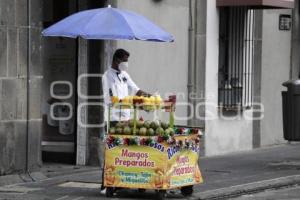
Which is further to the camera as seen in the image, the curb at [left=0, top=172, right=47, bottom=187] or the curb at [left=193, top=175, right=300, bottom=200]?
the curb at [left=0, top=172, right=47, bottom=187]

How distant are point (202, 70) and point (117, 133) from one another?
18.6ft

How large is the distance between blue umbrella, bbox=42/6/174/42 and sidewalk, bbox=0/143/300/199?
2.09m

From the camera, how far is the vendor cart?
31.8 ft

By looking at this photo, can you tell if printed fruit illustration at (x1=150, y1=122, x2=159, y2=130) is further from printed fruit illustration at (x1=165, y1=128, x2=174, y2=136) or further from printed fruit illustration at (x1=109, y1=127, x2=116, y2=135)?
printed fruit illustration at (x1=109, y1=127, x2=116, y2=135)

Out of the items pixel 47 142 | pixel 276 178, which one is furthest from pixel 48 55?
pixel 276 178

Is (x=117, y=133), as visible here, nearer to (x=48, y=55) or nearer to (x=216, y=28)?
(x=48, y=55)

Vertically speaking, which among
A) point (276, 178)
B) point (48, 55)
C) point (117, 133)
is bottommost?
point (276, 178)

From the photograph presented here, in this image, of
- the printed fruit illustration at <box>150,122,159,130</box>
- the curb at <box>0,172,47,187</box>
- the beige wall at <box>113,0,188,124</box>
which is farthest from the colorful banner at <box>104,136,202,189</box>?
the beige wall at <box>113,0,188,124</box>

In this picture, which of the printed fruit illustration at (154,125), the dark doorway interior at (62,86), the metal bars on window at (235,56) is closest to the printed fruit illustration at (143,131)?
the printed fruit illustration at (154,125)

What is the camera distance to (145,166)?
974cm

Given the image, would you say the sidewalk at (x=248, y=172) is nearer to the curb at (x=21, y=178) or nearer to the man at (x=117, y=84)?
the man at (x=117, y=84)

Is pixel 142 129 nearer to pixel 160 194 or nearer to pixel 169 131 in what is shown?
pixel 169 131

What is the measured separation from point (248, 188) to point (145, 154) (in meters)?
2.10

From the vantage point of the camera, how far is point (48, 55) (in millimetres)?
13297
